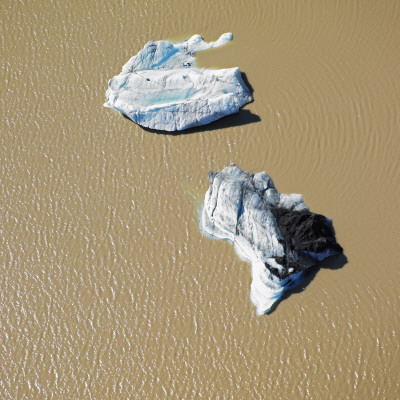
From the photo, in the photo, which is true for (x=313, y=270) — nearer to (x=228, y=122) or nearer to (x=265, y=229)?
(x=265, y=229)

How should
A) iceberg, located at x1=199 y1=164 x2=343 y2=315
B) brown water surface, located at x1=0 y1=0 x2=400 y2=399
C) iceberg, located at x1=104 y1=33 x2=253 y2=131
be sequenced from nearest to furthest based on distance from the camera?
brown water surface, located at x1=0 y1=0 x2=400 y2=399 < iceberg, located at x1=199 y1=164 x2=343 y2=315 < iceberg, located at x1=104 y1=33 x2=253 y2=131

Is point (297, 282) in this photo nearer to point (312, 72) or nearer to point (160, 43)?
point (312, 72)

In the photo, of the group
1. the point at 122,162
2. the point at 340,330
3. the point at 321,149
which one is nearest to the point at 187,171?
the point at 122,162

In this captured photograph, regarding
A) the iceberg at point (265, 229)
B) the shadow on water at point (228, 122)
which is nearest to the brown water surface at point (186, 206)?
the shadow on water at point (228, 122)

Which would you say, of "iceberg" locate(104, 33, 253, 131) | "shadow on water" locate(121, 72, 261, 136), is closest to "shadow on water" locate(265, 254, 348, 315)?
"shadow on water" locate(121, 72, 261, 136)

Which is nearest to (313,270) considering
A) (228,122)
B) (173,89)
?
(228,122)

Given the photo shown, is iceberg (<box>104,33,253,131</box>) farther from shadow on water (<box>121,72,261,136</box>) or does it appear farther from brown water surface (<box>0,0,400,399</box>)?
brown water surface (<box>0,0,400,399</box>)
